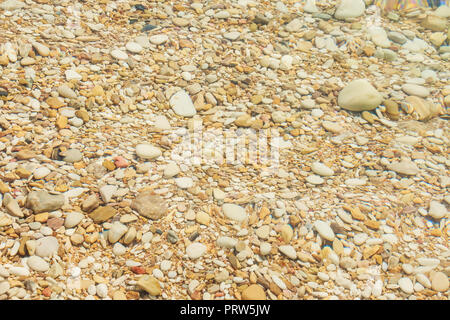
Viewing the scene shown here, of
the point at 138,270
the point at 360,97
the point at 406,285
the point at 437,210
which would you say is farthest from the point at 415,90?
the point at 138,270

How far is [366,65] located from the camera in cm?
365

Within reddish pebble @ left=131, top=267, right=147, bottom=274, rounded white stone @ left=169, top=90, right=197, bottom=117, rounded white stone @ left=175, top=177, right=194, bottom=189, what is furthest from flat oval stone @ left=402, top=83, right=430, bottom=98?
reddish pebble @ left=131, top=267, right=147, bottom=274

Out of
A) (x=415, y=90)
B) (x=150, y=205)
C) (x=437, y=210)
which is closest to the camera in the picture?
(x=150, y=205)

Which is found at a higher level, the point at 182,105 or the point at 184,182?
the point at 182,105

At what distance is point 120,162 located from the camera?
2635 millimetres

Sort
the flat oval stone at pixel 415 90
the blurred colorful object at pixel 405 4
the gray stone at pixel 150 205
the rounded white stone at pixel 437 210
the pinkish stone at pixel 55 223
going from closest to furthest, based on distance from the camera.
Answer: the pinkish stone at pixel 55 223 < the gray stone at pixel 150 205 < the rounded white stone at pixel 437 210 < the flat oval stone at pixel 415 90 < the blurred colorful object at pixel 405 4

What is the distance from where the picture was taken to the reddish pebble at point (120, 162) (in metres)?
2.62

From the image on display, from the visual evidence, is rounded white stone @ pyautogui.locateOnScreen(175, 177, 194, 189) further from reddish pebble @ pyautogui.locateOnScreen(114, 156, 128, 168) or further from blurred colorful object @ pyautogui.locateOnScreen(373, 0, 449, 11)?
blurred colorful object @ pyautogui.locateOnScreen(373, 0, 449, 11)

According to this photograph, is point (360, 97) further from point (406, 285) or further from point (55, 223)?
point (55, 223)

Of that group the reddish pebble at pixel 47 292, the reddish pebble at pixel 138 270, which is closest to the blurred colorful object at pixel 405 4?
the reddish pebble at pixel 138 270

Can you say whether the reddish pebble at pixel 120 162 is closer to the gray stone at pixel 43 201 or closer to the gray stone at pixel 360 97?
the gray stone at pixel 43 201

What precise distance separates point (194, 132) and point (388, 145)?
4.63 feet

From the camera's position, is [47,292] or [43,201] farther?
[43,201]
